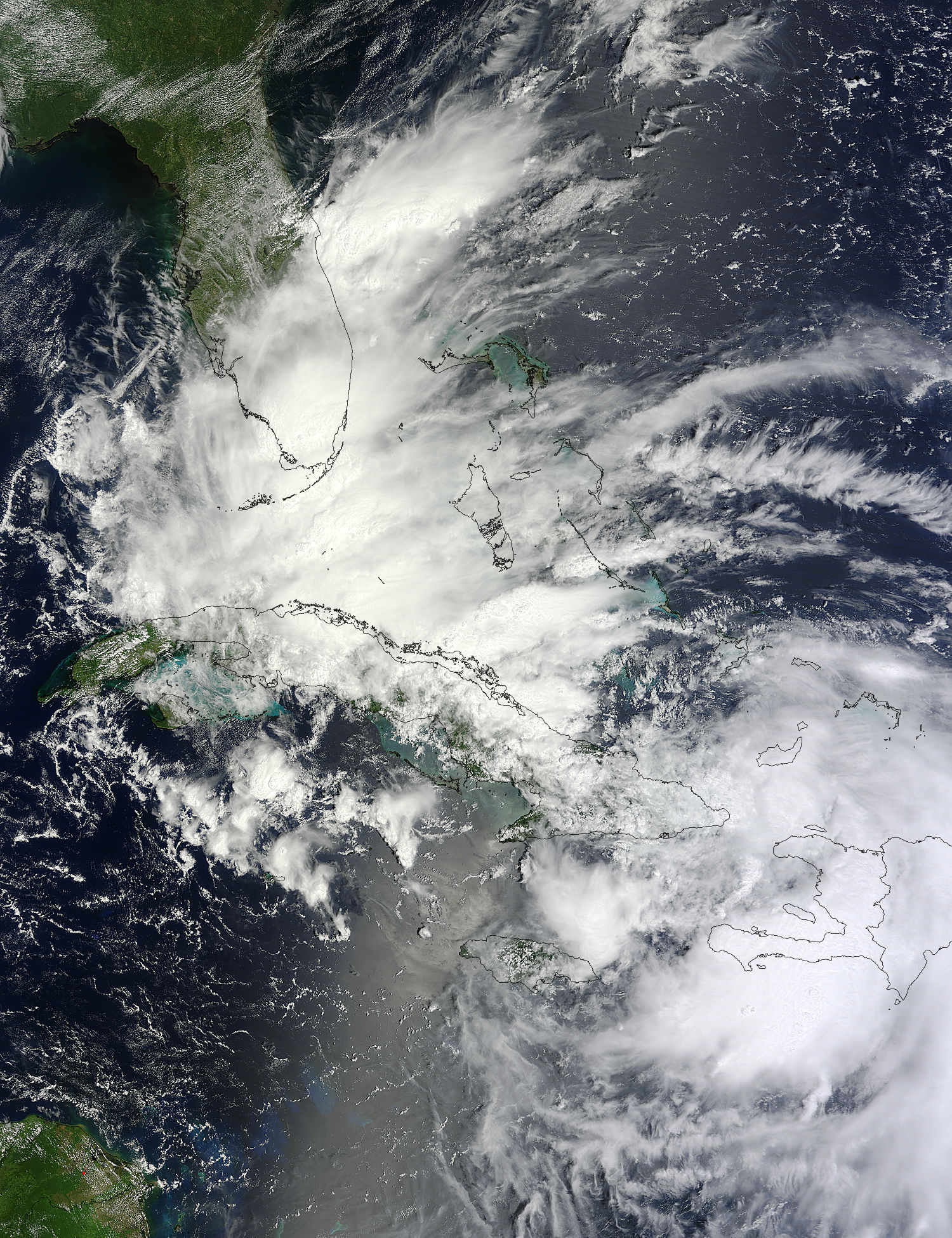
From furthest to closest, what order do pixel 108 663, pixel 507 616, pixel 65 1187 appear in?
pixel 108 663, pixel 65 1187, pixel 507 616

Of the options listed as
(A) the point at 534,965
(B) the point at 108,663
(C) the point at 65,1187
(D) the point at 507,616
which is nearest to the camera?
(A) the point at 534,965

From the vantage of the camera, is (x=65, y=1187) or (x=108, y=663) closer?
(x=65, y=1187)

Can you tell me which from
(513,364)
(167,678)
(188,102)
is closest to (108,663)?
(167,678)

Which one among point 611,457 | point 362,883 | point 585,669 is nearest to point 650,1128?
point 362,883

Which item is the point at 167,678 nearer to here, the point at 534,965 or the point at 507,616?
the point at 507,616

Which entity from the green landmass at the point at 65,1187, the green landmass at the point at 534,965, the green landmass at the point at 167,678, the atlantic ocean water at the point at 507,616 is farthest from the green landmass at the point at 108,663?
the green landmass at the point at 534,965

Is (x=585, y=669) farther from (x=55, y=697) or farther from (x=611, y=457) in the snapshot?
(x=55, y=697)
